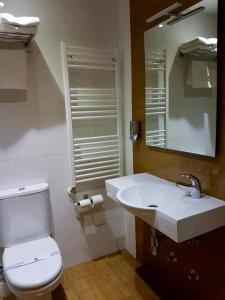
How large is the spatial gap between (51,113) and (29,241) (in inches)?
38.9

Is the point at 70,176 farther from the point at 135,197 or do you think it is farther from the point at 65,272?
the point at 65,272

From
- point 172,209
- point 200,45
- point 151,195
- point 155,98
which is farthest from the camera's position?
point 155,98

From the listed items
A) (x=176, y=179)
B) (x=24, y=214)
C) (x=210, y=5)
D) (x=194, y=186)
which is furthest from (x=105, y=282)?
(x=210, y=5)

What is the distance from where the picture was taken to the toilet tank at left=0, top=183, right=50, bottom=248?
5.79ft

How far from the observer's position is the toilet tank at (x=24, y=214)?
1764 mm

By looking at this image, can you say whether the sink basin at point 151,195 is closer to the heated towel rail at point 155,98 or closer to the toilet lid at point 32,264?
the heated towel rail at point 155,98

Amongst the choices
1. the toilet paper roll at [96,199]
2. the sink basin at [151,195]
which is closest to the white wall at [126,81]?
the toilet paper roll at [96,199]

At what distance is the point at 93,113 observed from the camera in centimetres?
204

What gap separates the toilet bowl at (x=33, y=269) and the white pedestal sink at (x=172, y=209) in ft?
1.99

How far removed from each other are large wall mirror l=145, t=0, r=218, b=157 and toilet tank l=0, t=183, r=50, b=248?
3.09 ft

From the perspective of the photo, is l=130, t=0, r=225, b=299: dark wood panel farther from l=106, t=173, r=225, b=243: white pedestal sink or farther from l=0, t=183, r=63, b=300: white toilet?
l=0, t=183, r=63, b=300: white toilet

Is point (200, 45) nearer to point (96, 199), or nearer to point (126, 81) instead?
point (126, 81)

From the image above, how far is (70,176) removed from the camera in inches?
81.4

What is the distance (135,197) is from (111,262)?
0.96m
